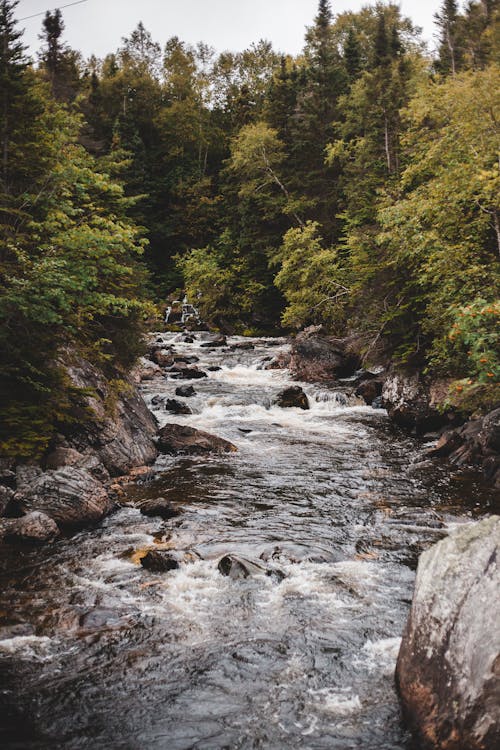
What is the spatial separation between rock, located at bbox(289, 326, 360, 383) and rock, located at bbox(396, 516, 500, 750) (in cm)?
1973

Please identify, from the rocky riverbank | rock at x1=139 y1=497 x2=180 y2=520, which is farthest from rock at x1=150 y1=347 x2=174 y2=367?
rock at x1=139 y1=497 x2=180 y2=520

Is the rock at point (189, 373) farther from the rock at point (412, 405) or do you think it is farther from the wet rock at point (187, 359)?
the rock at point (412, 405)

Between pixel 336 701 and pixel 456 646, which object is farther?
pixel 336 701

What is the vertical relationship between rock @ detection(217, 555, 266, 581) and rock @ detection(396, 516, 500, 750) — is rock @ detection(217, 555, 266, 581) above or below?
below

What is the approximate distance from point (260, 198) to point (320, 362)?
20.6 meters

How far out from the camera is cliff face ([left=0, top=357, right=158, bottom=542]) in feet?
31.2

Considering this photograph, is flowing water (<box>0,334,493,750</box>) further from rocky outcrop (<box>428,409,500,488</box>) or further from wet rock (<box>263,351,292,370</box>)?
wet rock (<box>263,351,292,370</box>)

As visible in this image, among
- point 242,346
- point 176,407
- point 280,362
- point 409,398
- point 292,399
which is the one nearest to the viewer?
point 409,398

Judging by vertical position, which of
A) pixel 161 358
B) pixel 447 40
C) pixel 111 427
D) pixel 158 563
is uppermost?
pixel 447 40

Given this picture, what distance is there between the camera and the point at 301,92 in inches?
1689

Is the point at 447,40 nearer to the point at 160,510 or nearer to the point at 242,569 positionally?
the point at 160,510

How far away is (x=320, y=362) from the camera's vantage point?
2509 cm

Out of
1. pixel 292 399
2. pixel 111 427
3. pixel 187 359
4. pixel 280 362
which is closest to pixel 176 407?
pixel 292 399

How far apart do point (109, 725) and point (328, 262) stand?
1126 inches
